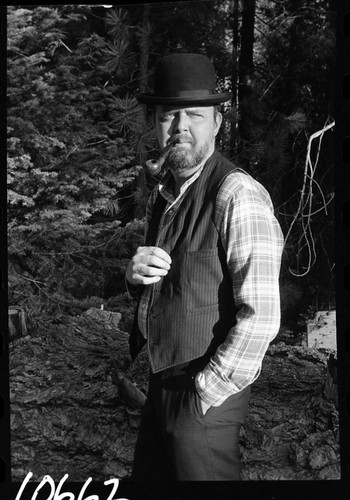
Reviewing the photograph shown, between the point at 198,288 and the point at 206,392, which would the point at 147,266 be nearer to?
the point at 198,288

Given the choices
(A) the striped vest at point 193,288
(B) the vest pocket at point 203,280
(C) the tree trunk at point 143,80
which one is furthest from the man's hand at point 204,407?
(C) the tree trunk at point 143,80

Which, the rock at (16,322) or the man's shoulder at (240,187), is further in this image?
the rock at (16,322)

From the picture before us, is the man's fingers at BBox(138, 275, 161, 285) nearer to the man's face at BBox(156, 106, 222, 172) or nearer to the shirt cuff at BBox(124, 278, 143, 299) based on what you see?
the shirt cuff at BBox(124, 278, 143, 299)

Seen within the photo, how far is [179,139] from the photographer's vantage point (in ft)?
6.14

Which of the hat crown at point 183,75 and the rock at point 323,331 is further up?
the hat crown at point 183,75

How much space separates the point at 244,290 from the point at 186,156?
374mm

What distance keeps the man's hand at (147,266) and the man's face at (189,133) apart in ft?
0.74

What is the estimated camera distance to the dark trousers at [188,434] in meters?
1.83

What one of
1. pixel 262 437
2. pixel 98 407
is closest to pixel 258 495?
pixel 262 437

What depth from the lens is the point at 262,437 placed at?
1862mm

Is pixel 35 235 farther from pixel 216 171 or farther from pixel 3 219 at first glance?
pixel 216 171

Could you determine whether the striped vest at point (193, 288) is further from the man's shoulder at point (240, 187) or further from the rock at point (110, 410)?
the rock at point (110, 410)

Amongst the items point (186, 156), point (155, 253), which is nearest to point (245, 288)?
point (155, 253)

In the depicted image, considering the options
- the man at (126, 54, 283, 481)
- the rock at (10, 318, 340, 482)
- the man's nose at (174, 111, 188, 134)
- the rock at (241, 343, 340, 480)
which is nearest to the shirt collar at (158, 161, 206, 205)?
the man at (126, 54, 283, 481)
